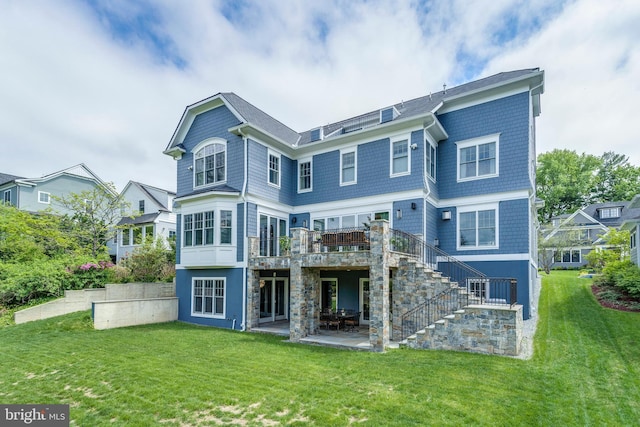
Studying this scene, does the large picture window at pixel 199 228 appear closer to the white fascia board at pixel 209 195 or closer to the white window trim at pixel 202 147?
the white fascia board at pixel 209 195

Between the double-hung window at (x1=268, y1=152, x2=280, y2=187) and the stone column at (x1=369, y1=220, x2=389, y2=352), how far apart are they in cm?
655

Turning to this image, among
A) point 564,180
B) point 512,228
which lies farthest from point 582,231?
point 512,228

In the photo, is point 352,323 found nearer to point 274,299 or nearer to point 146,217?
point 274,299

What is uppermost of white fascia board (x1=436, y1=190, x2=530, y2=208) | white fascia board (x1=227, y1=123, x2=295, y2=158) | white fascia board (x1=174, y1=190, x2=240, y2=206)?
white fascia board (x1=227, y1=123, x2=295, y2=158)

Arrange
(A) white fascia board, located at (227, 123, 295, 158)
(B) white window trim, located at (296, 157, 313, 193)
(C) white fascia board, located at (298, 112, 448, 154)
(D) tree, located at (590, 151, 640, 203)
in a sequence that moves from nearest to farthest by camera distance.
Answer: (C) white fascia board, located at (298, 112, 448, 154), (A) white fascia board, located at (227, 123, 295, 158), (B) white window trim, located at (296, 157, 313, 193), (D) tree, located at (590, 151, 640, 203)

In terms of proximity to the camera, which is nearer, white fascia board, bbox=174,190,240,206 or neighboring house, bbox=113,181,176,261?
white fascia board, bbox=174,190,240,206

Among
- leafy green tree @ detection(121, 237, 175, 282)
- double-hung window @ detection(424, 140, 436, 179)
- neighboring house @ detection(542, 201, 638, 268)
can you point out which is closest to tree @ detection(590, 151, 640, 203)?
neighboring house @ detection(542, 201, 638, 268)

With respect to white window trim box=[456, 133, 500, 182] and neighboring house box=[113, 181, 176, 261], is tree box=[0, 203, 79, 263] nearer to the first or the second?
neighboring house box=[113, 181, 176, 261]

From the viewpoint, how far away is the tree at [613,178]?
136 ft

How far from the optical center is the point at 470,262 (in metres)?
13.0

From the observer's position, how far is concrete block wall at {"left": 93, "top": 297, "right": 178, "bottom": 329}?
13258 mm

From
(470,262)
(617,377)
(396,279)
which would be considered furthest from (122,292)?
(617,377)

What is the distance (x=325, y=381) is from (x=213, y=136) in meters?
11.7

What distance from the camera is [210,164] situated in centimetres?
1531
